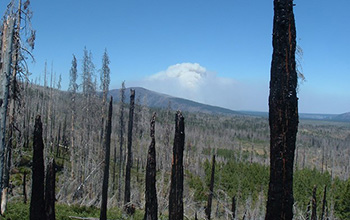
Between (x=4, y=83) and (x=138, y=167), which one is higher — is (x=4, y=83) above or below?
above

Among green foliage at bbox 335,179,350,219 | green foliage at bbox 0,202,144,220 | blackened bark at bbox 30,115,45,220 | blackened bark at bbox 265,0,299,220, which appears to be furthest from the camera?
green foliage at bbox 335,179,350,219

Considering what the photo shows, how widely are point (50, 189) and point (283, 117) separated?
517 centimetres

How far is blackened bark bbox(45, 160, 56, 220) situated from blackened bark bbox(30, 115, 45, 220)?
12 centimetres

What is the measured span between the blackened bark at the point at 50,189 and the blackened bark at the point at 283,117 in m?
4.61

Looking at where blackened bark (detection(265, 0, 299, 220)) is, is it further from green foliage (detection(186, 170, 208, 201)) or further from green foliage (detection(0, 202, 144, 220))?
green foliage (detection(186, 170, 208, 201))

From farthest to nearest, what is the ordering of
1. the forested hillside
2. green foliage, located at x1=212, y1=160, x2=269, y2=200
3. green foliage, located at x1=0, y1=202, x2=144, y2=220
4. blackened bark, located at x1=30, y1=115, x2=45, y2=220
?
green foliage, located at x1=212, y1=160, x2=269, y2=200 < the forested hillside < green foliage, located at x1=0, y1=202, x2=144, y2=220 < blackened bark, located at x1=30, y1=115, x2=45, y2=220

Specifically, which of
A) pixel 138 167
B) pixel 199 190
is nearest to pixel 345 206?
pixel 199 190

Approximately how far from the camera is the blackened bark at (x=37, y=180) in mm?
6355

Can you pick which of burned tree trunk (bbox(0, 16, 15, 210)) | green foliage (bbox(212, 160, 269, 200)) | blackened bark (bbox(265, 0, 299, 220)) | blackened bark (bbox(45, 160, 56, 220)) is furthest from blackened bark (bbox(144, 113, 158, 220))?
green foliage (bbox(212, 160, 269, 200))

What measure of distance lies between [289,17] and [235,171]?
61511 mm

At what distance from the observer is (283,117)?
4.49 metres

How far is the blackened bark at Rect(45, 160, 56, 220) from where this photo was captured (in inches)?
251

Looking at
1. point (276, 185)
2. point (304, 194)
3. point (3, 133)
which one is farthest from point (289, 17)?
point (304, 194)

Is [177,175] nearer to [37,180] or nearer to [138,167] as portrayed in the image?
[37,180]
